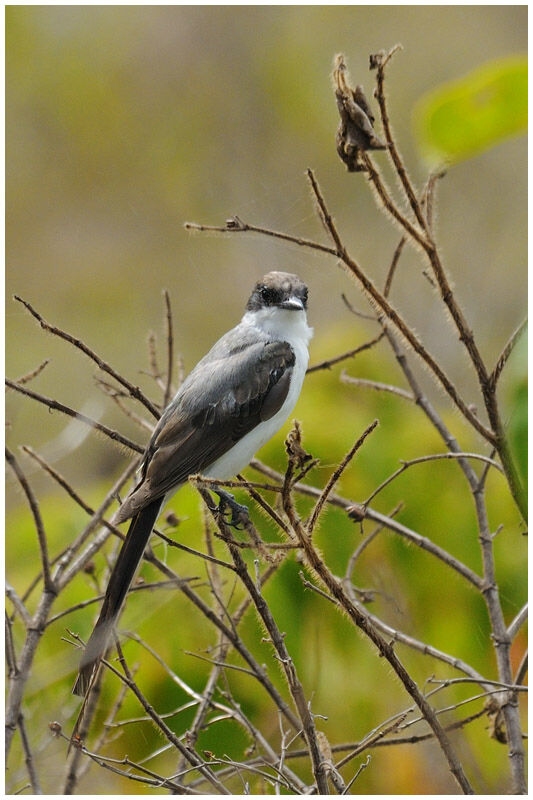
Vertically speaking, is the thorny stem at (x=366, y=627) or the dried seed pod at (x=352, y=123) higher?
the dried seed pod at (x=352, y=123)

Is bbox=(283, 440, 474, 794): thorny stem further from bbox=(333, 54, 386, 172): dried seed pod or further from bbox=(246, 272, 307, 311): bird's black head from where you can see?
bbox=(246, 272, 307, 311): bird's black head

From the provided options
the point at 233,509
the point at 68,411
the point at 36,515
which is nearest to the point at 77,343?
the point at 68,411

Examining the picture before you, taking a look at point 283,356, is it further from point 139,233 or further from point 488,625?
point 139,233

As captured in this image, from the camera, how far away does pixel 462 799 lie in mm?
1657

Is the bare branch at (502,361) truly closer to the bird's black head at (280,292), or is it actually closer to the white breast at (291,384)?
the white breast at (291,384)

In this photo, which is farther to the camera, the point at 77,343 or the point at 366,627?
the point at 77,343

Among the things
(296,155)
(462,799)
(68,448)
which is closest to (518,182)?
(296,155)

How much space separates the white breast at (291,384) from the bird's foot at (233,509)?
64 mm

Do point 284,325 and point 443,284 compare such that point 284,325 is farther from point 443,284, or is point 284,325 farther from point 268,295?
point 443,284

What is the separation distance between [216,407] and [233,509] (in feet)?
0.95

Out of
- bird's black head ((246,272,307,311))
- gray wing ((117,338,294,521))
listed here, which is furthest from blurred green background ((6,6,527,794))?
gray wing ((117,338,294,521))

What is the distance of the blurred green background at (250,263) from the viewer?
7.32ft

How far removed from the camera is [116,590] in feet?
6.48

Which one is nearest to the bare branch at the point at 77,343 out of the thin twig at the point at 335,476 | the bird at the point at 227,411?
the bird at the point at 227,411
